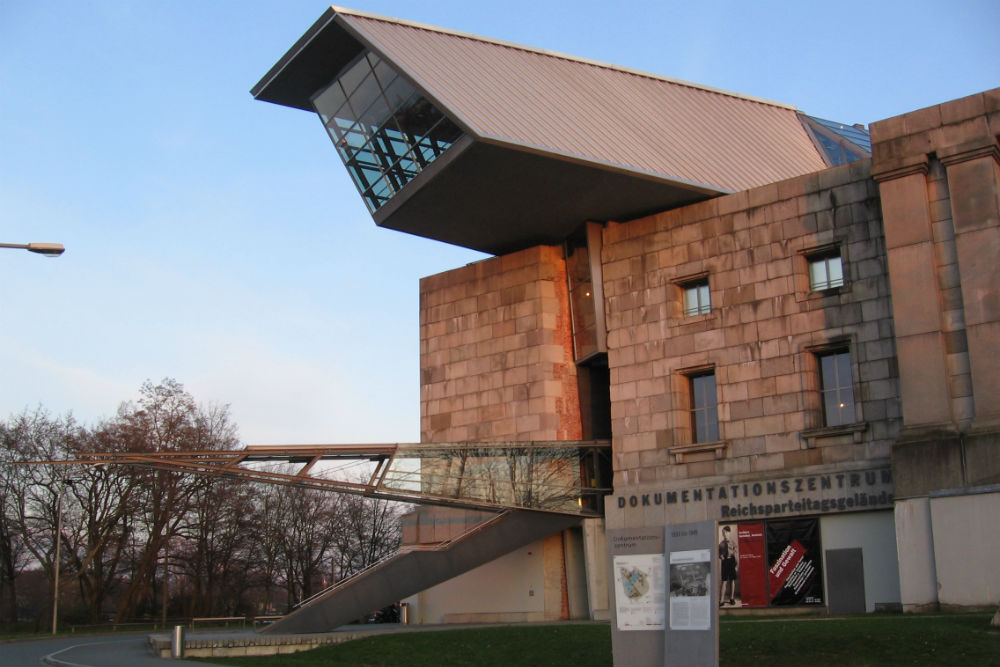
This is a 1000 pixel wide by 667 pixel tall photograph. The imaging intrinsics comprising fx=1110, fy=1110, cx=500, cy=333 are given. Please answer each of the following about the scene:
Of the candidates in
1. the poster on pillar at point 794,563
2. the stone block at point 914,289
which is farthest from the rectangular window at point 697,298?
the poster on pillar at point 794,563

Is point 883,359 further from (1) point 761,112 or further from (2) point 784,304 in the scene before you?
(1) point 761,112

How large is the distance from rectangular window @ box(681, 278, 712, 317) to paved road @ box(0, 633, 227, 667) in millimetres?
19774

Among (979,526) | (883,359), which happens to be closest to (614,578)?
(979,526)

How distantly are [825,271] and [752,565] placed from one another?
9.44 meters

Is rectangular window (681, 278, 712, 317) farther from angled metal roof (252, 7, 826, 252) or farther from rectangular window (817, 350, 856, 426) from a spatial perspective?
rectangular window (817, 350, 856, 426)

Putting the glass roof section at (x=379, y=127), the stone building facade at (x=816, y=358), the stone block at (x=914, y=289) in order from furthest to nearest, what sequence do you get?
the glass roof section at (x=379, y=127)
the stone block at (x=914, y=289)
the stone building facade at (x=816, y=358)

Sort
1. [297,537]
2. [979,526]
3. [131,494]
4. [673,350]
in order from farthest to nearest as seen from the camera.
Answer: [297,537], [131,494], [673,350], [979,526]

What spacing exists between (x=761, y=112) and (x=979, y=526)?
23405 millimetres

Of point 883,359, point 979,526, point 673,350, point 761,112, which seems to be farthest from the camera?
point 761,112

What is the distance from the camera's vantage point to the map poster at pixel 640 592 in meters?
17.2

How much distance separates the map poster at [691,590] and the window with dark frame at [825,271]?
19.4m

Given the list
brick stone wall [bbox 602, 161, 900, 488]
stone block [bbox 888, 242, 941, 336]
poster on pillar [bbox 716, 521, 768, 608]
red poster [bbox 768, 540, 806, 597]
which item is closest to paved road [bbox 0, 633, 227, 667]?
brick stone wall [bbox 602, 161, 900, 488]

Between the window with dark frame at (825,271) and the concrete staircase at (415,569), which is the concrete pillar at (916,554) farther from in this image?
the concrete staircase at (415,569)

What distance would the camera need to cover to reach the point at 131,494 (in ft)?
A: 197
